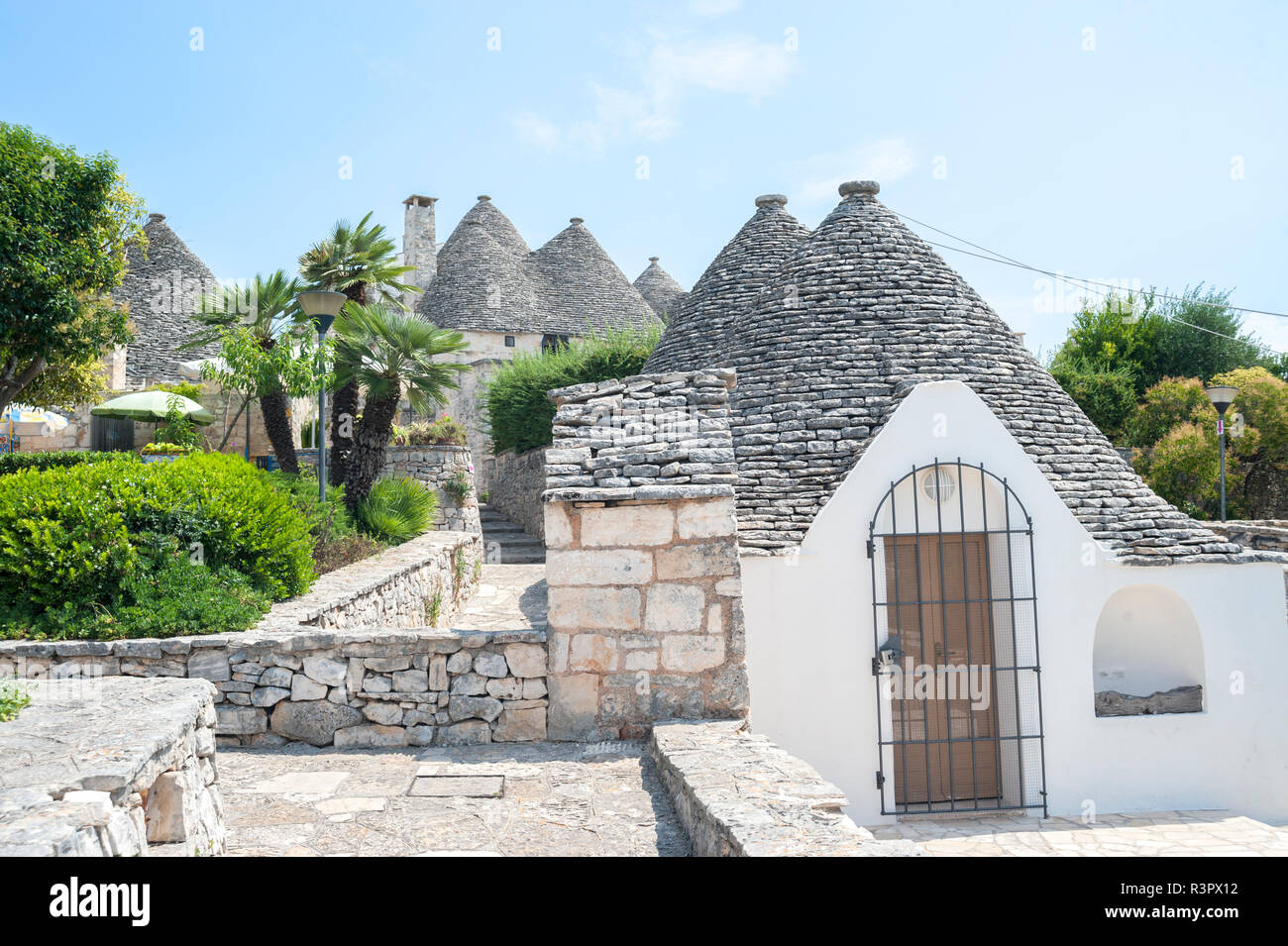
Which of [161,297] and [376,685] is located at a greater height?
[161,297]

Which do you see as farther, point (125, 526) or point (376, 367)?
point (376, 367)

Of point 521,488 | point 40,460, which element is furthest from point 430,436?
point 40,460

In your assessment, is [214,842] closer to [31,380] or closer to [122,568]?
[122,568]

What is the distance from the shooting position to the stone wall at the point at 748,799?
2.86 meters

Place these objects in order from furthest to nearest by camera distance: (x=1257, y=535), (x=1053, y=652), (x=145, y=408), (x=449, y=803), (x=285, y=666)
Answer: (x=145, y=408) < (x=1257, y=535) < (x=1053, y=652) < (x=285, y=666) < (x=449, y=803)

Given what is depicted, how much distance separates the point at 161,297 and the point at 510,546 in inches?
596

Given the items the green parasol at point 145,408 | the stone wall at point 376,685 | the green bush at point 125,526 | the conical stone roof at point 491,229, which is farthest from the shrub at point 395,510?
the conical stone roof at point 491,229

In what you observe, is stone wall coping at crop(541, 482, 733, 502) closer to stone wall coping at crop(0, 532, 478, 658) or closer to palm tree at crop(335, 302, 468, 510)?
stone wall coping at crop(0, 532, 478, 658)

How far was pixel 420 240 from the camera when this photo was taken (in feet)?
94.6

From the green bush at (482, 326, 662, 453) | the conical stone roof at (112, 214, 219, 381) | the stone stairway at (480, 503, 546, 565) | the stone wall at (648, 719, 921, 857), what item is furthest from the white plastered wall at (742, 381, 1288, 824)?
the conical stone roof at (112, 214, 219, 381)

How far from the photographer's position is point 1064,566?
809 centimetres

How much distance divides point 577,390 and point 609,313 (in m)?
22.1

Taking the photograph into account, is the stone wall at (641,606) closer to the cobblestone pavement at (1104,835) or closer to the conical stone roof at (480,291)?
the cobblestone pavement at (1104,835)

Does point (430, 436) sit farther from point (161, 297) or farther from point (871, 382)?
point (161, 297)
